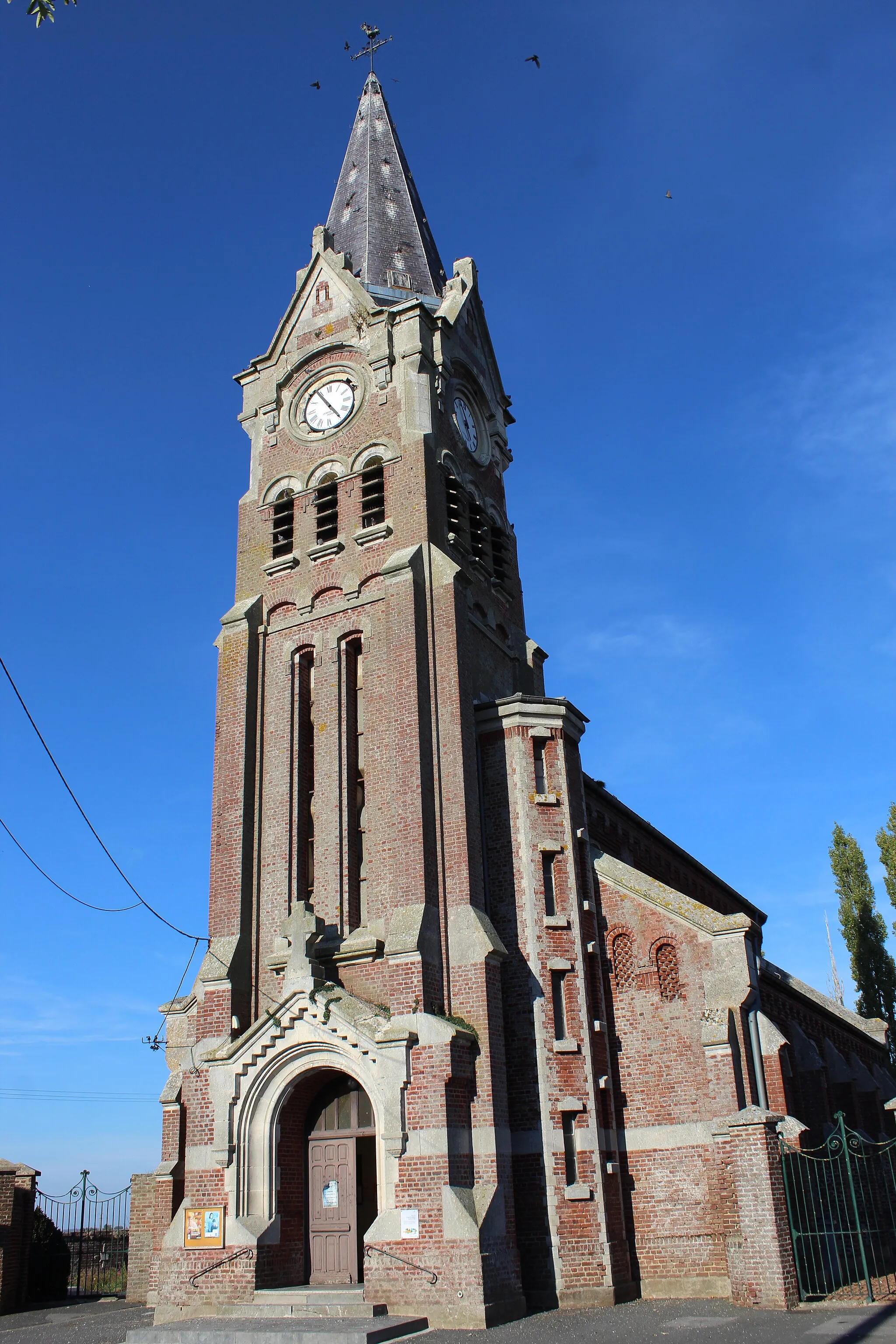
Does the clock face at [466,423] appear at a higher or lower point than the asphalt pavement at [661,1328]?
higher

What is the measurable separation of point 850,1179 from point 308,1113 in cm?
981

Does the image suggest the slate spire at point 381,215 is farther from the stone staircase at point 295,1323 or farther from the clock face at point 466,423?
the stone staircase at point 295,1323

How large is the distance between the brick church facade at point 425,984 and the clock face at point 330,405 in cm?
11

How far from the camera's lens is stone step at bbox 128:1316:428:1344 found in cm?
1474

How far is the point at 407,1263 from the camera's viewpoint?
17.2m

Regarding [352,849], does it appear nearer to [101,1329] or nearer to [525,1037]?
[525,1037]

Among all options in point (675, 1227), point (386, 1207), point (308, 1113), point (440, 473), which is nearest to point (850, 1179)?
point (675, 1227)

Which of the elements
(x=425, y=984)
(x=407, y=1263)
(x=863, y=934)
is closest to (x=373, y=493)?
(x=425, y=984)

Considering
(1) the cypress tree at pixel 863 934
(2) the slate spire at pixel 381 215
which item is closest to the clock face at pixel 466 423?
(2) the slate spire at pixel 381 215

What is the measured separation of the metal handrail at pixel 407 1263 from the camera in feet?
55.3

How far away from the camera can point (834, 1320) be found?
14805 mm

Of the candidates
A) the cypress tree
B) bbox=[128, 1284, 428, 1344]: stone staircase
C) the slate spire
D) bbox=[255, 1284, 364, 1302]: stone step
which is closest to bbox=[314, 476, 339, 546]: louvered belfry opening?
the slate spire

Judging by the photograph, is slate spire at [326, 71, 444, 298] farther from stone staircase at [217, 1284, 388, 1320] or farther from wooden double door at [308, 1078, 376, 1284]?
stone staircase at [217, 1284, 388, 1320]

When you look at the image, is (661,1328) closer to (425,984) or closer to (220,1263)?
(425,984)
